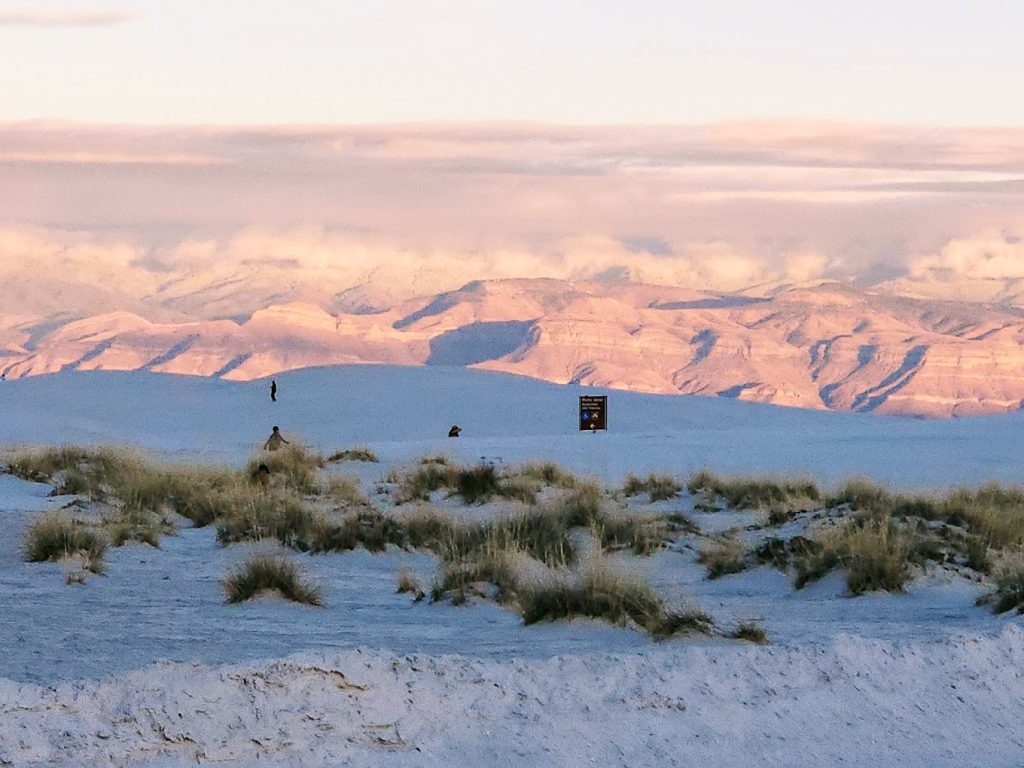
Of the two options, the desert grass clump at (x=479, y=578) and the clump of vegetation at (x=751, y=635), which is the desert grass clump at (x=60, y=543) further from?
the clump of vegetation at (x=751, y=635)

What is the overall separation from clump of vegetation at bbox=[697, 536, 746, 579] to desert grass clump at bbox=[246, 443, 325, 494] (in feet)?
22.1

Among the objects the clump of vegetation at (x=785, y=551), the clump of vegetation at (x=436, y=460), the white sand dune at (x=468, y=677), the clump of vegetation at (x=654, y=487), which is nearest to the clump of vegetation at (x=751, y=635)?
the white sand dune at (x=468, y=677)

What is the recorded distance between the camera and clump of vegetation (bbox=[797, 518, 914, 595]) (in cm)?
1245

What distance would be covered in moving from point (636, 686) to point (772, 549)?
5.90m

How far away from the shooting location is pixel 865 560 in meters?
12.6

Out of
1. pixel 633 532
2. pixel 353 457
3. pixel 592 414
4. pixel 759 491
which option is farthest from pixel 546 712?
pixel 592 414

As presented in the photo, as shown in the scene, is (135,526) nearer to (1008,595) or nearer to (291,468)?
(291,468)

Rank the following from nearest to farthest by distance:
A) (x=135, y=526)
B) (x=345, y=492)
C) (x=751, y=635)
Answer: (x=751, y=635), (x=135, y=526), (x=345, y=492)

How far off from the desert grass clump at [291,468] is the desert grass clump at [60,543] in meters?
6.52

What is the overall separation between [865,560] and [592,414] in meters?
31.1

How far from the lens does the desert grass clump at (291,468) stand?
2112 cm

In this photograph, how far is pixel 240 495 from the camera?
18000 mm

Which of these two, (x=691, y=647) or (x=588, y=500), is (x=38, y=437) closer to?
(x=588, y=500)

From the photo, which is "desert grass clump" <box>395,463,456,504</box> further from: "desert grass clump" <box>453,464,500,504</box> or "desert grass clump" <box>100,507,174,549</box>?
"desert grass clump" <box>100,507,174,549</box>
